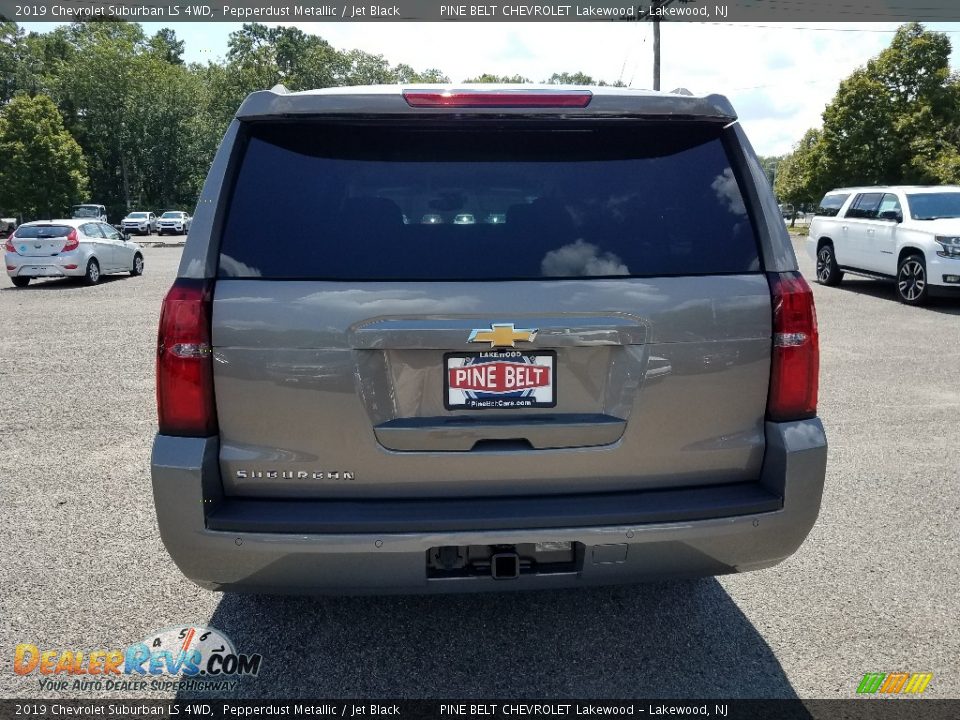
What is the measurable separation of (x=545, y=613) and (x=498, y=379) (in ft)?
4.62

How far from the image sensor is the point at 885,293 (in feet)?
53.0

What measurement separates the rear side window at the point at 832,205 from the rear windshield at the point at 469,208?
1587cm

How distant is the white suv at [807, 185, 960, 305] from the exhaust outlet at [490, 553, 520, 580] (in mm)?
12974

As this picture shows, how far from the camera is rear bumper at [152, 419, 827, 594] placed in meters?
2.58

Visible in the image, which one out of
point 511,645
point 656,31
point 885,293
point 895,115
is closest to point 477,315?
point 511,645

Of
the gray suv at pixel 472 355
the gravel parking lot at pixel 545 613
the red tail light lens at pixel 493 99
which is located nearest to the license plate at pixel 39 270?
the gravel parking lot at pixel 545 613

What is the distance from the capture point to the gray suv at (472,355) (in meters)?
2.60

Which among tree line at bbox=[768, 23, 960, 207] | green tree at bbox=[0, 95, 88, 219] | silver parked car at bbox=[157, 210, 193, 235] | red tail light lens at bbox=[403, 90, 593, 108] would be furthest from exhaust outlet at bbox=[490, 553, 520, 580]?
green tree at bbox=[0, 95, 88, 219]

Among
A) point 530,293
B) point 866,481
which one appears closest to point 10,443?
point 530,293

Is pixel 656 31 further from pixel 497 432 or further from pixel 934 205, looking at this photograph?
pixel 497 432

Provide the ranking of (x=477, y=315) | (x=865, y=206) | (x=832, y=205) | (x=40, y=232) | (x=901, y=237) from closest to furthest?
(x=477, y=315) → (x=901, y=237) → (x=865, y=206) → (x=832, y=205) → (x=40, y=232)

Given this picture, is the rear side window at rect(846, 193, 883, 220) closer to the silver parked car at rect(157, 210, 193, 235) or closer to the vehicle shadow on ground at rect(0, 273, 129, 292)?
the vehicle shadow on ground at rect(0, 273, 129, 292)

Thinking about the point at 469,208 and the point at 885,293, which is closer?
the point at 469,208

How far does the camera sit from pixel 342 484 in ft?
8.72
